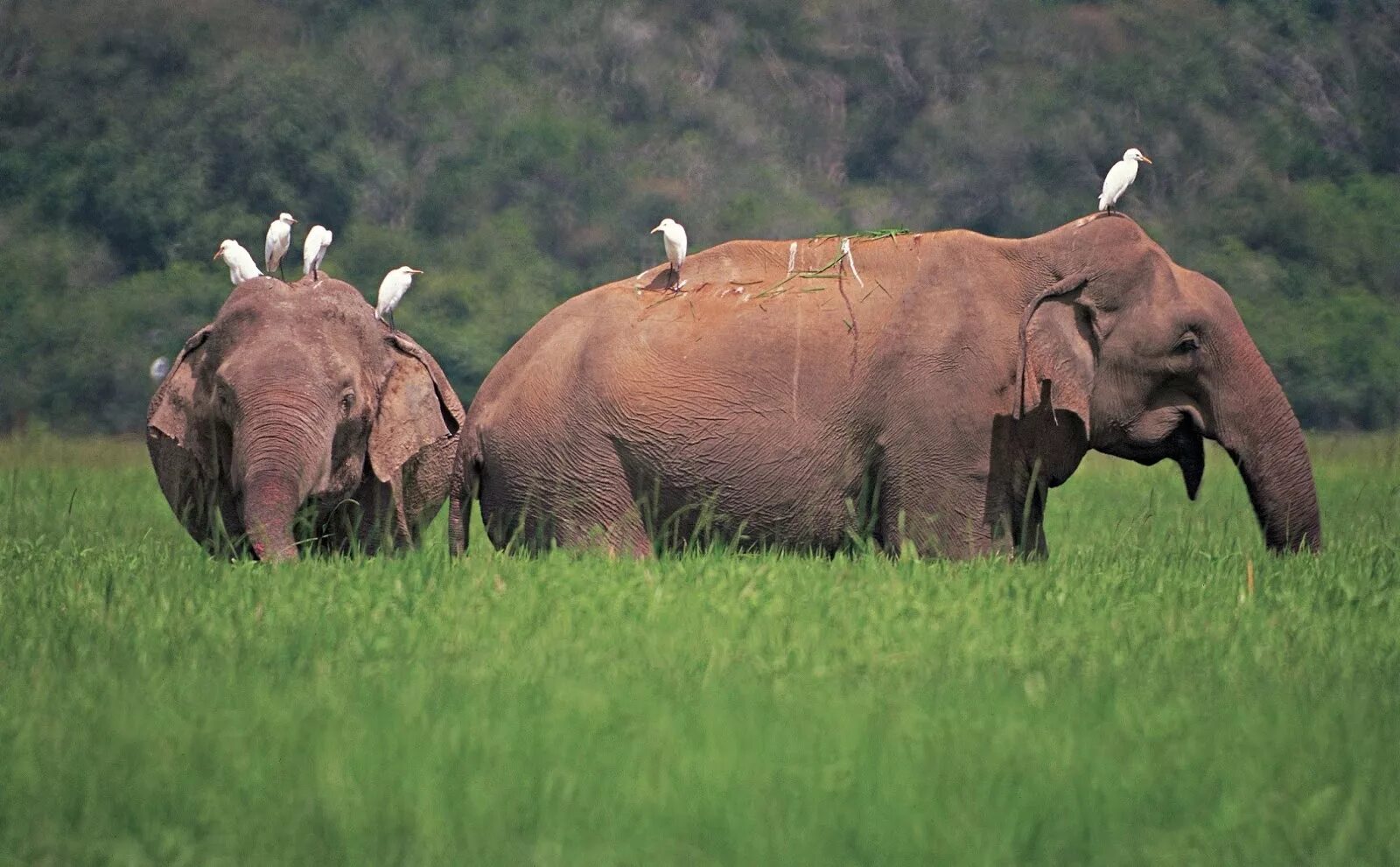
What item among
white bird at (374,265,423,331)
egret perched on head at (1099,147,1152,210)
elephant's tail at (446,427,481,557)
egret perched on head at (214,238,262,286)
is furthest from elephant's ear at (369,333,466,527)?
egret perched on head at (1099,147,1152,210)

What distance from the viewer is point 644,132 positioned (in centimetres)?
4597

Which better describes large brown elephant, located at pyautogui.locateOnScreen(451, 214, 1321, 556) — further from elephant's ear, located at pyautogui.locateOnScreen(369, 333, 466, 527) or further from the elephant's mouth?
elephant's ear, located at pyautogui.locateOnScreen(369, 333, 466, 527)

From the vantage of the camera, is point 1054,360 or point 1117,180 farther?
point 1117,180

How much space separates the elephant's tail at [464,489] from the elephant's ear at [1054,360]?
2511mm

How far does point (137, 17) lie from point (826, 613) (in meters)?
40.6

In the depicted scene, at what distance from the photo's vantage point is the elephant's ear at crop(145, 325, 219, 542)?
10.0 m

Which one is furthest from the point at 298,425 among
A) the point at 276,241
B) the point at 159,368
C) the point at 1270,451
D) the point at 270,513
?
the point at 159,368

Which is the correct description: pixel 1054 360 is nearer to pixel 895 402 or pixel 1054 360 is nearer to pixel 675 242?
pixel 895 402

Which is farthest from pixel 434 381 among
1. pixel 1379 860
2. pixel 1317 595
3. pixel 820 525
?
pixel 1379 860

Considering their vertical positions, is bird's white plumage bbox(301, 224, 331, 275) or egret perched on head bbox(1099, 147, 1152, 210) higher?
egret perched on head bbox(1099, 147, 1152, 210)

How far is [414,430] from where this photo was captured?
10.3 m

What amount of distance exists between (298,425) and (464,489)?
123 cm

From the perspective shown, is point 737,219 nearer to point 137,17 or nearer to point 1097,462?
point 137,17

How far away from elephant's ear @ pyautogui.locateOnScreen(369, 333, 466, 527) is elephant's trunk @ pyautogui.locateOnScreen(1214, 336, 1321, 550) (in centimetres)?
369
